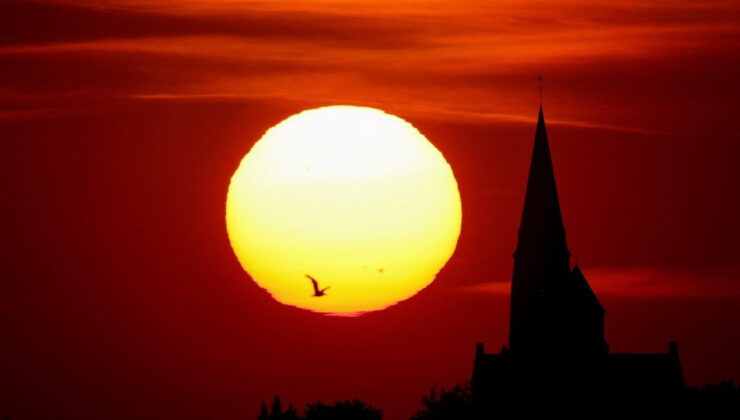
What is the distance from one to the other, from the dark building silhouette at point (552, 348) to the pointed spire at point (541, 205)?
0.04 meters

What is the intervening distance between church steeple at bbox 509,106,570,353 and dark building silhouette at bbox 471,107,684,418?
0.04m

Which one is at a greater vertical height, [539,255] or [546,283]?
[539,255]

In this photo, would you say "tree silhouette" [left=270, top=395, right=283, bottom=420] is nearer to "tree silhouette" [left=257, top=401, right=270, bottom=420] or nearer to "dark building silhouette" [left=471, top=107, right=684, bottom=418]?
"tree silhouette" [left=257, top=401, right=270, bottom=420]

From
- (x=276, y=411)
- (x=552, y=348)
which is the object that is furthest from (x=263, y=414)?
(x=552, y=348)

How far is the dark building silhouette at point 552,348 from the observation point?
10200 cm

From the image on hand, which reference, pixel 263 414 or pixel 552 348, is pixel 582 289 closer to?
pixel 552 348

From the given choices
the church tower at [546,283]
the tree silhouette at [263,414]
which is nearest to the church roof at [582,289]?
the church tower at [546,283]

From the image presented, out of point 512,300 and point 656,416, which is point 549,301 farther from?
point 656,416

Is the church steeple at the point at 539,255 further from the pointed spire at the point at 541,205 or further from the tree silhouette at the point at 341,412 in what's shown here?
the tree silhouette at the point at 341,412

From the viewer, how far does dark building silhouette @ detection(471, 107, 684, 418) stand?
102 meters

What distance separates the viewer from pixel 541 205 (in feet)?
337

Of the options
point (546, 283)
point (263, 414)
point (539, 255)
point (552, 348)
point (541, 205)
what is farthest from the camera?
point (263, 414)

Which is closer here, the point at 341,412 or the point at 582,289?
the point at 582,289

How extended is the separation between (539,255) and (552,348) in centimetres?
447
